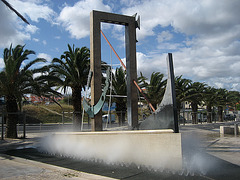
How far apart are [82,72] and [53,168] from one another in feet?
34.2

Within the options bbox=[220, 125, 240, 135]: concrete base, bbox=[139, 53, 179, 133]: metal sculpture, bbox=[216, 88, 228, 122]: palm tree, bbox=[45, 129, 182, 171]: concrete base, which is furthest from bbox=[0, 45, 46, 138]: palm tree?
bbox=[216, 88, 228, 122]: palm tree

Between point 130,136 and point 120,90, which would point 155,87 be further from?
point 130,136

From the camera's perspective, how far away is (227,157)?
7812 mm

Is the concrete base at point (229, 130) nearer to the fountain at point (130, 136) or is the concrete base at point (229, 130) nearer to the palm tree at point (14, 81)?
the fountain at point (130, 136)

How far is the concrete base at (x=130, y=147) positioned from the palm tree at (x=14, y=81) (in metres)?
6.65

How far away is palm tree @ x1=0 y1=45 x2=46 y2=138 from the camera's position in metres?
13.9

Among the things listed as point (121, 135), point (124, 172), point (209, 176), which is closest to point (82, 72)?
point (121, 135)

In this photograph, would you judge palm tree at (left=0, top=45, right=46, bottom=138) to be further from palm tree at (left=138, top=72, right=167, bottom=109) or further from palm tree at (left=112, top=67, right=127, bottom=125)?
palm tree at (left=138, top=72, right=167, bottom=109)

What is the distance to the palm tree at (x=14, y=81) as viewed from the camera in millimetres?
13914

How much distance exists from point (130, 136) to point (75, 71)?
10108mm

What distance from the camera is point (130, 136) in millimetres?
6930

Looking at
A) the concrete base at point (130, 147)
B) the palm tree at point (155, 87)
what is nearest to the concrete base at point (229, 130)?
the palm tree at point (155, 87)

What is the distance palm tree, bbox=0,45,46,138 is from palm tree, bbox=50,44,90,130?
5.50ft

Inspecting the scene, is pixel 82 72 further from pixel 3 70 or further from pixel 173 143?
pixel 173 143
